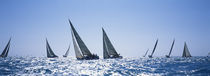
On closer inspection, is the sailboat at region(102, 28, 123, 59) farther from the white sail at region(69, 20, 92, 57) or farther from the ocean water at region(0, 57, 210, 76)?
the ocean water at region(0, 57, 210, 76)

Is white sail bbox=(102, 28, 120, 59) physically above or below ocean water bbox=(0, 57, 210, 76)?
above

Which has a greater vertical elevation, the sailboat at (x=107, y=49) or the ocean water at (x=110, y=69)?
the sailboat at (x=107, y=49)

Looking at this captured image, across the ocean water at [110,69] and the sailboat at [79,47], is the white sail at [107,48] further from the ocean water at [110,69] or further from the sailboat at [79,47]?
the ocean water at [110,69]

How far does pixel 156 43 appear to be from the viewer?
12150cm

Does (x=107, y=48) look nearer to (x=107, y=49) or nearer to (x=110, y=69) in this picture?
(x=107, y=49)

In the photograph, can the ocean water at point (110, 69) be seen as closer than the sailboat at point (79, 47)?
Yes

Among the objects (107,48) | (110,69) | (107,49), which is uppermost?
(107,48)

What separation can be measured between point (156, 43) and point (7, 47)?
83676 millimetres

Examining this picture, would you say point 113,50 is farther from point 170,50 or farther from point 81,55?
point 170,50

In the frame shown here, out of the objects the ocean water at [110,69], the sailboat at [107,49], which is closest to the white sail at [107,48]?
the sailboat at [107,49]

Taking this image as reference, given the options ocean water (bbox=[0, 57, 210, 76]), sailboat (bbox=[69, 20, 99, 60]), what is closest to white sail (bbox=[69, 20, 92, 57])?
sailboat (bbox=[69, 20, 99, 60])

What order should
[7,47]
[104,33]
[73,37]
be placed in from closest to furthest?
1. [73,37]
2. [104,33]
3. [7,47]

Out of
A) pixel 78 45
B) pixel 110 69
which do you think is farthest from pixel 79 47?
pixel 110 69

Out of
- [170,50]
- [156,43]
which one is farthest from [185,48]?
[156,43]
